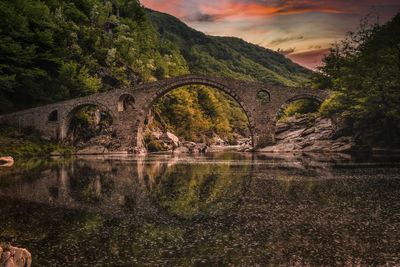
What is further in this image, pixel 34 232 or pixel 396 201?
pixel 396 201

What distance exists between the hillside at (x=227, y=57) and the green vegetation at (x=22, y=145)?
6210cm

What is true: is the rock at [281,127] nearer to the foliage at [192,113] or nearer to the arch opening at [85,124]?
the foliage at [192,113]

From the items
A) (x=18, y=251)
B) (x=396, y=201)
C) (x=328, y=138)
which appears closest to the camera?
(x=18, y=251)

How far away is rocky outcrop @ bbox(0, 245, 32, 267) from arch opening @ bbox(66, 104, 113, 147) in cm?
3330

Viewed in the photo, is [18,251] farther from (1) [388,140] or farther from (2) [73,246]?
(1) [388,140]

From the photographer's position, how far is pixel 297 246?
368 cm

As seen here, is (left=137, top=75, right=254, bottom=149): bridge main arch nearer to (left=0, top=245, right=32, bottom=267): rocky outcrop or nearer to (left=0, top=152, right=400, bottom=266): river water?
(left=0, top=152, right=400, bottom=266): river water

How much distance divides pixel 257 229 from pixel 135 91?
32.5m

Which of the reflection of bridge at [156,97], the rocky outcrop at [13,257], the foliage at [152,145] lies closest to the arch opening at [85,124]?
the reflection of bridge at [156,97]

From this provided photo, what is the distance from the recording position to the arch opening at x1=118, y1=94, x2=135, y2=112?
35.3m

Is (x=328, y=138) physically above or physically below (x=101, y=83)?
below

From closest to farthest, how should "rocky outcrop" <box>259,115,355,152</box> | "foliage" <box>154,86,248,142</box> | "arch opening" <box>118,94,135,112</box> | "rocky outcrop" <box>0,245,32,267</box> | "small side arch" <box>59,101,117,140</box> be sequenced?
"rocky outcrop" <box>0,245,32,267</box>, "rocky outcrop" <box>259,115,355,152</box>, "small side arch" <box>59,101,117,140</box>, "arch opening" <box>118,94,135,112</box>, "foliage" <box>154,86,248,142</box>

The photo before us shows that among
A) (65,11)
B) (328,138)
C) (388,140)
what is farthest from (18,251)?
(65,11)

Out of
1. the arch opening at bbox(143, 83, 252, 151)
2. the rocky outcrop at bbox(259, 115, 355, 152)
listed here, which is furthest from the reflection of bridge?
the rocky outcrop at bbox(259, 115, 355, 152)
